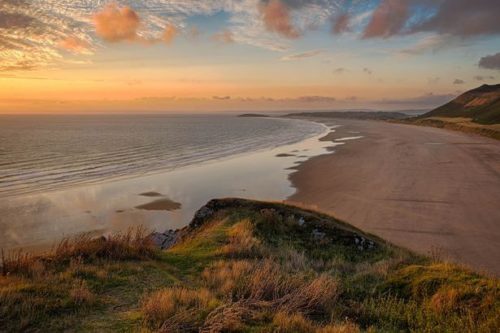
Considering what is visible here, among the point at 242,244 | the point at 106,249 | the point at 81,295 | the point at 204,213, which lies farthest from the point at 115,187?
the point at 81,295

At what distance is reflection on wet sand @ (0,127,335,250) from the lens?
19.1 meters

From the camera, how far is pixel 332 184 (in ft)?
96.6

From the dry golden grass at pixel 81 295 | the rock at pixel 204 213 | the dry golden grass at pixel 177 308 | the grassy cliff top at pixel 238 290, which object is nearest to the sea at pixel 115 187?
the rock at pixel 204 213

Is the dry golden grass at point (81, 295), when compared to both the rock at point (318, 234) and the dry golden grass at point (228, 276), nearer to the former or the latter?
the dry golden grass at point (228, 276)

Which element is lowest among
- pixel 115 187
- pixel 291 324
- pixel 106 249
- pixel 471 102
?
pixel 115 187

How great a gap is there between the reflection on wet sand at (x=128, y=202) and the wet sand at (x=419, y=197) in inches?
152

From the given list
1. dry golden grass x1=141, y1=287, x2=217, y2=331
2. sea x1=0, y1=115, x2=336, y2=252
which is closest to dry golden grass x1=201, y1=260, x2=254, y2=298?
dry golden grass x1=141, y1=287, x2=217, y2=331

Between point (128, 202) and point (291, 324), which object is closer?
point (291, 324)

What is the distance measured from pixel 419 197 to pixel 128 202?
18503 mm

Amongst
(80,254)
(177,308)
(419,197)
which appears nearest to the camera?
(177,308)

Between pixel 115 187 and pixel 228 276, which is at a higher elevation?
pixel 228 276

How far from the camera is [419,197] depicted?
966 inches

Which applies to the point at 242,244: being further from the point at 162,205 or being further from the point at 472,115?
the point at 472,115

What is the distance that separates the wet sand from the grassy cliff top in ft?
19.1
